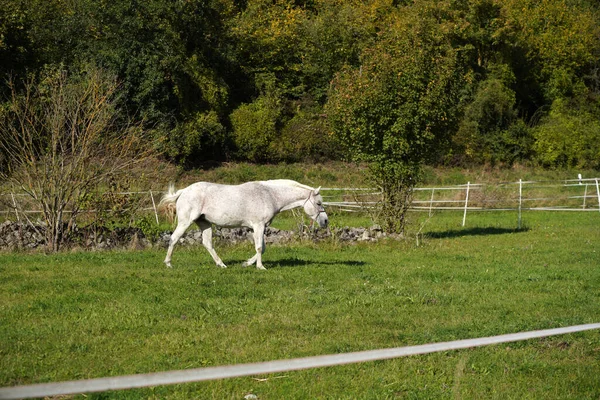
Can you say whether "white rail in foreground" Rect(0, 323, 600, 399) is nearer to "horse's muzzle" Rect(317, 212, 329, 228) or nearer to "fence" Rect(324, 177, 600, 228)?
"horse's muzzle" Rect(317, 212, 329, 228)

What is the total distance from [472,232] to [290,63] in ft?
99.1

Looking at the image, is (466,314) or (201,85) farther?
(201,85)

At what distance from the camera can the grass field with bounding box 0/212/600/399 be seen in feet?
26.6

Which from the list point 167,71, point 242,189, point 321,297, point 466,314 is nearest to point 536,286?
point 466,314

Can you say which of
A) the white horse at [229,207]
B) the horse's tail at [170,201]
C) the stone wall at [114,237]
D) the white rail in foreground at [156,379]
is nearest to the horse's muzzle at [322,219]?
the white horse at [229,207]

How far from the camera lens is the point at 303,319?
1084 cm

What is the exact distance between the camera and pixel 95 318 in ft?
35.2

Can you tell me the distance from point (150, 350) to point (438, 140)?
18.7 meters

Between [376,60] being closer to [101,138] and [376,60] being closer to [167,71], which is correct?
[101,138]

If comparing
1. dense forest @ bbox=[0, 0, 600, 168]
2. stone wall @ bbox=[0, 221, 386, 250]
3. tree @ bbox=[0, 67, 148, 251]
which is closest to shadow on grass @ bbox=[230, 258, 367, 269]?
stone wall @ bbox=[0, 221, 386, 250]

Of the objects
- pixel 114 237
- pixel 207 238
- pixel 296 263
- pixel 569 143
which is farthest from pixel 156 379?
pixel 569 143

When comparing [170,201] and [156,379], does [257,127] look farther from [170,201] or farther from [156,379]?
[156,379]

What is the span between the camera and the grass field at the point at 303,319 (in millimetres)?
8117

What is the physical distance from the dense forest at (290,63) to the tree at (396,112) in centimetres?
767
